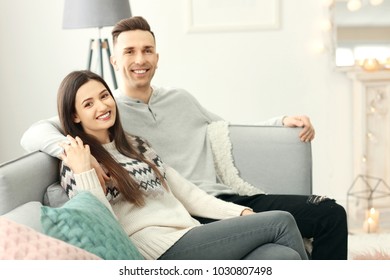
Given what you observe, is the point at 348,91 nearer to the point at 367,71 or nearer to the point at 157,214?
the point at 367,71

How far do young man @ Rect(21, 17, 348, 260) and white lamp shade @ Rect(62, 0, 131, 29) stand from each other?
60 cm

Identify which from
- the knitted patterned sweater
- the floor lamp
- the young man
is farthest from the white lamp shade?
the knitted patterned sweater

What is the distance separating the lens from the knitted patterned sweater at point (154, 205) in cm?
171

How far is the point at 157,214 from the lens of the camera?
1802 millimetres

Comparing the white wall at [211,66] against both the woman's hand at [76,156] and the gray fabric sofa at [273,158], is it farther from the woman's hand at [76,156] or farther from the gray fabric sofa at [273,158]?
the woman's hand at [76,156]

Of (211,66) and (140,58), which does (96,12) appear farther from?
(211,66)

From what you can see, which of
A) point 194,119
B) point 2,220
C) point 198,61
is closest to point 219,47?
point 198,61

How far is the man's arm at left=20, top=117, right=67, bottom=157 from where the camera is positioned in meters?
1.80

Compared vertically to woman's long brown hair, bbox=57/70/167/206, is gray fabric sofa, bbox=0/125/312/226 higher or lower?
lower

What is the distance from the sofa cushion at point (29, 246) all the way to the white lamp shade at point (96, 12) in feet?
5.59

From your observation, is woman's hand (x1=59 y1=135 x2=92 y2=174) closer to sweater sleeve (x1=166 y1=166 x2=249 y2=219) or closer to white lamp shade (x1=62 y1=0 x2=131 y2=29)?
sweater sleeve (x1=166 y1=166 x2=249 y2=219)

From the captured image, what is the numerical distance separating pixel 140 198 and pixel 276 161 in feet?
2.36

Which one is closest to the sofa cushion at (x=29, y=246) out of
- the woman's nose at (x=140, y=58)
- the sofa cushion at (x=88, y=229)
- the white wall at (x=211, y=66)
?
the sofa cushion at (x=88, y=229)

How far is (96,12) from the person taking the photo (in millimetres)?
2836
